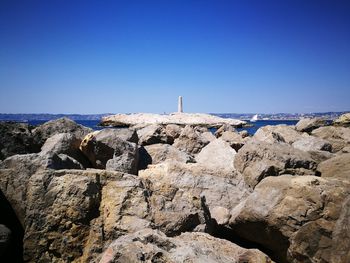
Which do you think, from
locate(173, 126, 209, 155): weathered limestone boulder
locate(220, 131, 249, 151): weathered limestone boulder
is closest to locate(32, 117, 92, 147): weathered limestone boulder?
locate(173, 126, 209, 155): weathered limestone boulder

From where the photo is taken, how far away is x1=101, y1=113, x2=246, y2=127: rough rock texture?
5906cm

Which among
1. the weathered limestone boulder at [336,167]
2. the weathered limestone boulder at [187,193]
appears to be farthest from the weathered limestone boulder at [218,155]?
the weathered limestone boulder at [336,167]

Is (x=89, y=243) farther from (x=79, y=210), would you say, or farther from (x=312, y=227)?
(x=312, y=227)

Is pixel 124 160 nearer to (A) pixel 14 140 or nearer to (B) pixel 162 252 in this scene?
(A) pixel 14 140

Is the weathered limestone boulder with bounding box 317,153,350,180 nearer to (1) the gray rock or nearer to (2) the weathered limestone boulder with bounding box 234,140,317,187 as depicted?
(2) the weathered limestone boulder with bounding box 234,140,317,187

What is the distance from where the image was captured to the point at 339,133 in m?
12.3

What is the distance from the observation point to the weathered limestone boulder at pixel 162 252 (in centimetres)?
229

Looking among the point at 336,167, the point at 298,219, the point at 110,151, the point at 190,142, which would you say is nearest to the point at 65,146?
the point at 110,151

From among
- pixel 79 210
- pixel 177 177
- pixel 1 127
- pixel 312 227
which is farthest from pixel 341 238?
pixel 1 127

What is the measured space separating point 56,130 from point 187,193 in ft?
13.3

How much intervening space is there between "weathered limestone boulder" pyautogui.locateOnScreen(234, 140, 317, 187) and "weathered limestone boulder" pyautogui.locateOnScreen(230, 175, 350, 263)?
3.85 ft

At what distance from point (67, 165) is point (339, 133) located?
37.9 ft

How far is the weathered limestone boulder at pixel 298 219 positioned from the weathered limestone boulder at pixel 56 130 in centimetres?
385

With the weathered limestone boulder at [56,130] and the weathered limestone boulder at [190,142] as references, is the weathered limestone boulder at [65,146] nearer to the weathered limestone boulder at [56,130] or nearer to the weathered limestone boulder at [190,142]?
the weathered limestone boulder at [56,130]
